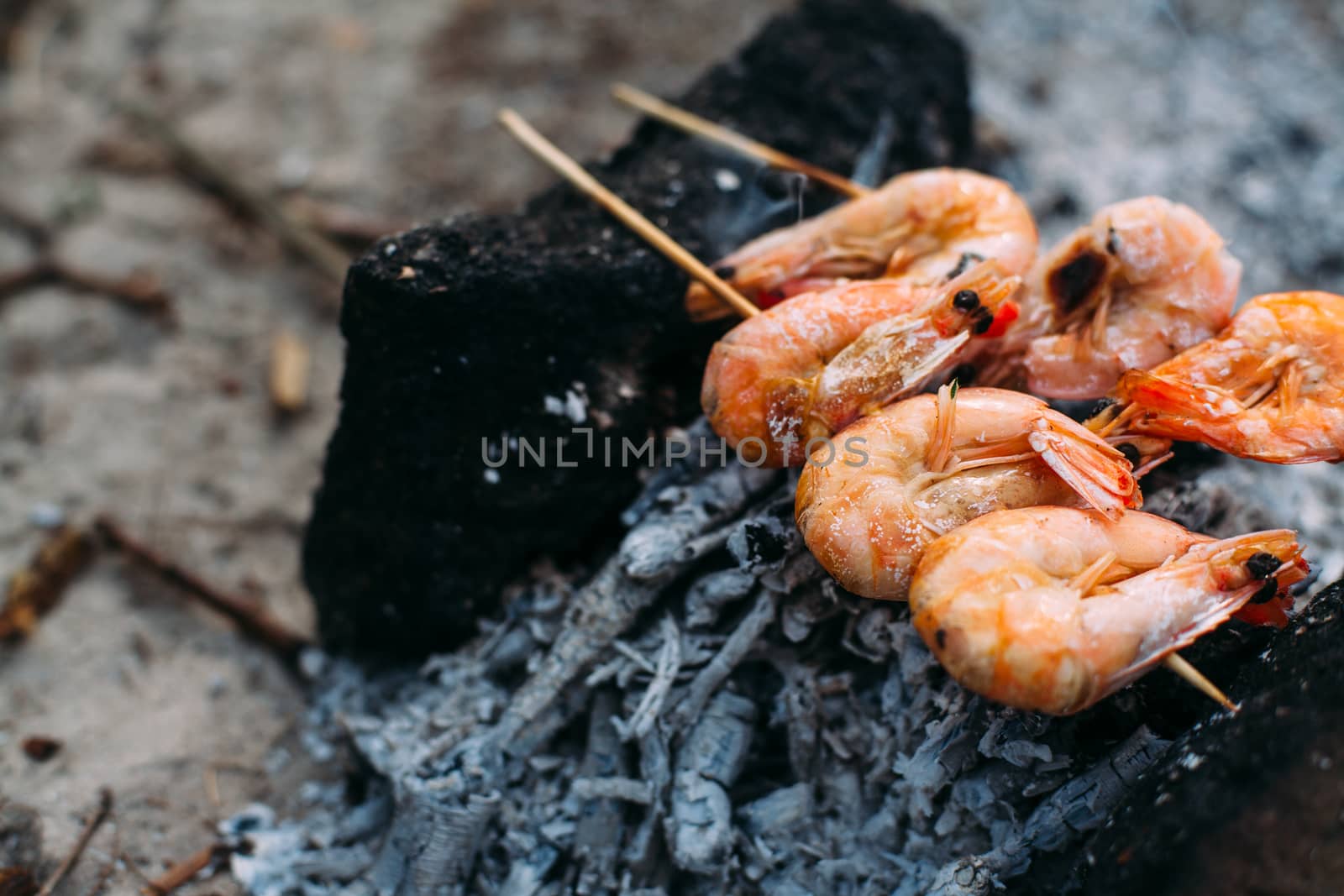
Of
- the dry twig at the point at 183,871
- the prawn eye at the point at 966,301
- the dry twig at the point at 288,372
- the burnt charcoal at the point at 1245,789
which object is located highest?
the prawn eye at the point at 966,301

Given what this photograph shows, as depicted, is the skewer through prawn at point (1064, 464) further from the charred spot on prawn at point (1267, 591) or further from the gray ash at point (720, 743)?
the gray ash at point (720, 743)

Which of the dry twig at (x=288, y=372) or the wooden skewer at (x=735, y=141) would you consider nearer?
the wooden skewer at (x=735, y=141)

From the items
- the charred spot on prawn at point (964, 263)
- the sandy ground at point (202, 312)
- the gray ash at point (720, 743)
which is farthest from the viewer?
the sandy ground at point (202, 312)

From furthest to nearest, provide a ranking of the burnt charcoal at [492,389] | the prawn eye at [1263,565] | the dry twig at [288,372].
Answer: the dry twig at [288,372] < the burnt charcoal at [492,389] < the prawn eye at [1263,565]

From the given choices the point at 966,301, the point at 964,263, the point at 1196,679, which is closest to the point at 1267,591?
the point at 1196,679

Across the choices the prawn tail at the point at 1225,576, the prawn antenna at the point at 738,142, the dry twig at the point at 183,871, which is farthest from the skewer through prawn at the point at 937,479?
the dry twig at the point at 183,871

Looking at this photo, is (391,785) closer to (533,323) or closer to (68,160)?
(533,323)

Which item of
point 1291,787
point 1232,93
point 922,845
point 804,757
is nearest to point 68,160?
point 804,757
